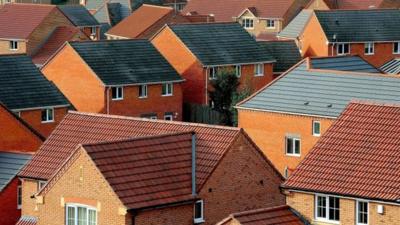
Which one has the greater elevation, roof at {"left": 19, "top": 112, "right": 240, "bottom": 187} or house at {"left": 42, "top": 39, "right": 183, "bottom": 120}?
house at {"left": 42, "top": 39, "right": 183, "bottom": 120}

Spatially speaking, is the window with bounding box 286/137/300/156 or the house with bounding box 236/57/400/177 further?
the window with bounding box 286/137/300/156

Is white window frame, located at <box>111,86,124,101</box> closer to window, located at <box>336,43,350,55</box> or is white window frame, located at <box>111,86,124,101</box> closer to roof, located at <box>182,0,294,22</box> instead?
window, located at <box>336,43,350,55</box>

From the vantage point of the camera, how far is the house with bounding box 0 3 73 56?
10700 centimetres

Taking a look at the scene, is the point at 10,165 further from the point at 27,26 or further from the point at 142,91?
the point at 27,26

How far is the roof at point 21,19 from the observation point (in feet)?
354

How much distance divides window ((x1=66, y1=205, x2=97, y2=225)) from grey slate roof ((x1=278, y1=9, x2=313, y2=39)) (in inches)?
2701

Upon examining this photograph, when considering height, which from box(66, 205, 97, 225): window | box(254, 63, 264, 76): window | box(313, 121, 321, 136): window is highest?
box(254, 63, 264, 76): window

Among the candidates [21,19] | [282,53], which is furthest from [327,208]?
[21,19]

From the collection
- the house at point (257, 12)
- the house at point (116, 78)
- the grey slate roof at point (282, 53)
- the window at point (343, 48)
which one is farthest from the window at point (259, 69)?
the house at point (257, 12)

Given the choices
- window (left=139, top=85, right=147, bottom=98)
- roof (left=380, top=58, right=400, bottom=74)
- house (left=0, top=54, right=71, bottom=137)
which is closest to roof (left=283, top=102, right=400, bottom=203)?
house (left=0, top=54, right=71, bottom=137)

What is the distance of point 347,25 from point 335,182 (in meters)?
62.7

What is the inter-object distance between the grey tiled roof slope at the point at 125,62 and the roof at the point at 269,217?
1645 inches

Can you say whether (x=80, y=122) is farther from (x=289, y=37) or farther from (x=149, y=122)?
(x=289, y=37)

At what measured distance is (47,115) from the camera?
7644 cm
